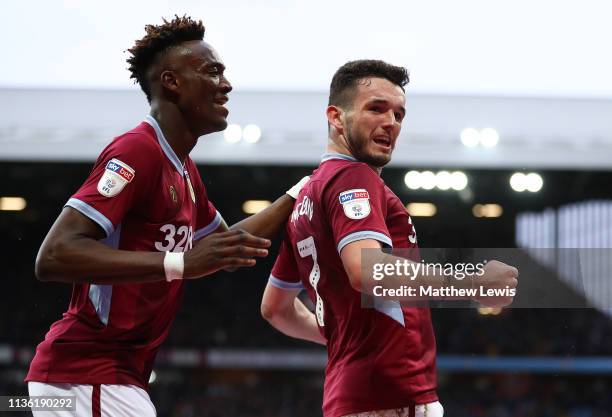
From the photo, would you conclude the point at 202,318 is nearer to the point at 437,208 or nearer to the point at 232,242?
the point at 437,208

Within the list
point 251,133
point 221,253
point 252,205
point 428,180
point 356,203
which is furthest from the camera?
point 252,205

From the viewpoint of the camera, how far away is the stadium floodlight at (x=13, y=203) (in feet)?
32.0

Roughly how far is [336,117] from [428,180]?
22.4 feet

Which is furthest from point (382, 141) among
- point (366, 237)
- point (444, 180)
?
point (444, 180)

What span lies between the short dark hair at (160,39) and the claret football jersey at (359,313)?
0.68m

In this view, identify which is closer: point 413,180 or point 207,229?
point 207,229

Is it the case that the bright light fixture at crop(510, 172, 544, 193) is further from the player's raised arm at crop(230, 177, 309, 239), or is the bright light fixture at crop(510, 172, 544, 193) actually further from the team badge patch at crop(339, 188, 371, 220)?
the team badge patch at crop(339, 188, 371, 220)

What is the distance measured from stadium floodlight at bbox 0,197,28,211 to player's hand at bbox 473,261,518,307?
8.12 m

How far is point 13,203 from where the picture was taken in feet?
32.2

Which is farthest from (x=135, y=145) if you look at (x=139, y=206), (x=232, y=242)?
(x=232, y=242)

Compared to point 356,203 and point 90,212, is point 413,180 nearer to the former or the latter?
point 356,203

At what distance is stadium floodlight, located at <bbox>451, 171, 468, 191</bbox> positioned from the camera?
31.9 ft

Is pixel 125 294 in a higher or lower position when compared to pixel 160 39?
lower

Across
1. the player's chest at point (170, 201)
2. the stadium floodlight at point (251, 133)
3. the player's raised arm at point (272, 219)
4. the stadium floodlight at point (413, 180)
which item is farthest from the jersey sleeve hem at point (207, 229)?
the stadium floodlight at point (413, 180)
